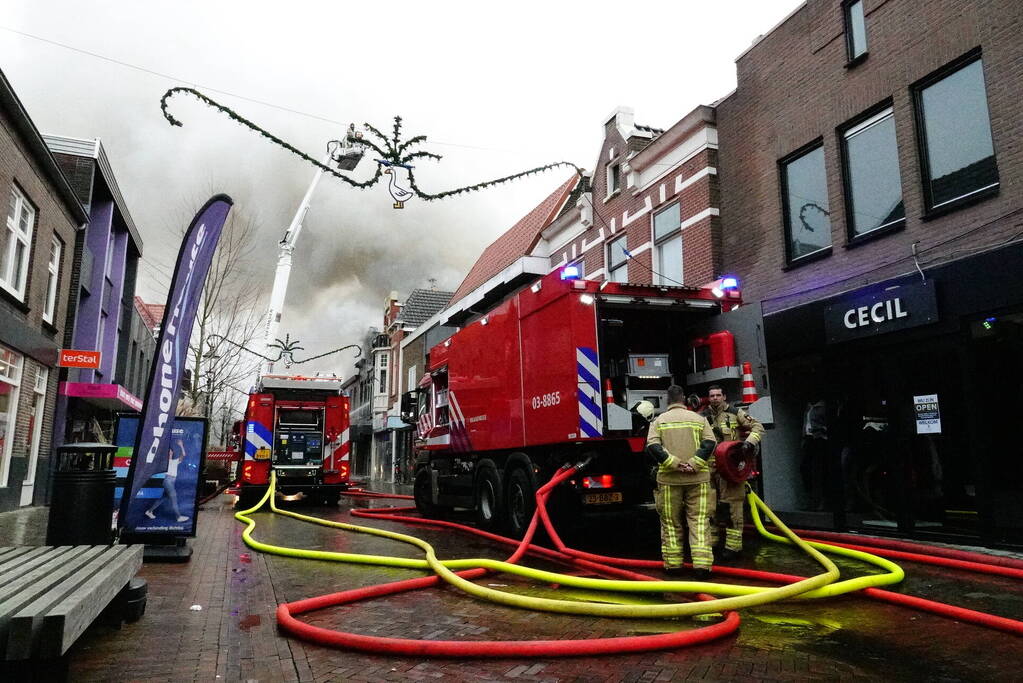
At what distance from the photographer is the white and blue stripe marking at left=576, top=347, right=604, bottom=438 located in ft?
24.3

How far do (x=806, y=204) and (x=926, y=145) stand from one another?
2.10m

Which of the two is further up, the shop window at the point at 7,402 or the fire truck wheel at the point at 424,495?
the shop window at the point at 7,402

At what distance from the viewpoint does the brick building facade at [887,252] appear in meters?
7.61

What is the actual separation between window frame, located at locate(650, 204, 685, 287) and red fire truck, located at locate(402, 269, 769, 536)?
14.9 feet

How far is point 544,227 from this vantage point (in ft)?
62.7

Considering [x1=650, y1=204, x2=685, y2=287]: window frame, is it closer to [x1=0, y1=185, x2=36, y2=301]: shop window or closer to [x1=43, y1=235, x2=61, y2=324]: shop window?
[x1=0, y1=185, x2=36, y2=301]: shop window

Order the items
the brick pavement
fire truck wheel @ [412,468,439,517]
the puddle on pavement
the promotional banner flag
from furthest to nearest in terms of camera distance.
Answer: fire truck wheel @ [412,468,439,517] → the promotional banner flag → the puddle on pavement → the brick pavement

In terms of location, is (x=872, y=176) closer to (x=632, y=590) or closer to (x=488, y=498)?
(x=488, y=498)

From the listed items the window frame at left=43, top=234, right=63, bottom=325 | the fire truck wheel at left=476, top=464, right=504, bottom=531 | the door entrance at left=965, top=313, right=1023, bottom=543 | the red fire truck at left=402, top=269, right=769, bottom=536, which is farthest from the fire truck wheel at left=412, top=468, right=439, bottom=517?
the window frame at left=43, top=234, right=63, bottom=325

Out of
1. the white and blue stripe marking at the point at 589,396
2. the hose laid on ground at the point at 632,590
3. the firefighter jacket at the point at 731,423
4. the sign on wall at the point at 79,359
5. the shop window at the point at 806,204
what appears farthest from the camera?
the sign on wall at the point at 79,359

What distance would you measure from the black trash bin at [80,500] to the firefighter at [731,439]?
17.9 ft

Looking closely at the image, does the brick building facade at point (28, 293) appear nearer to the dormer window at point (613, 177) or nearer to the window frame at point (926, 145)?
the dormer window at point (613, 177)

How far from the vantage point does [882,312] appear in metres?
8.49

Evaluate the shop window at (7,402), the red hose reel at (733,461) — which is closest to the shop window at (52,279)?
the shop window at (7,402)
